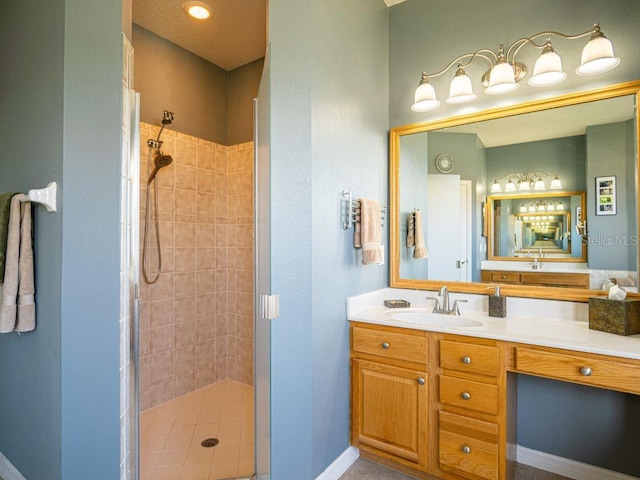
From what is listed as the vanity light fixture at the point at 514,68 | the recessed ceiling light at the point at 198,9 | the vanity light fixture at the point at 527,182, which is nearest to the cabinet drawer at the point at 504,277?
the vanity light fixture at the point at 527,182

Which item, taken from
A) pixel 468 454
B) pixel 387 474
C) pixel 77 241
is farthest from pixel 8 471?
pixel 468 454

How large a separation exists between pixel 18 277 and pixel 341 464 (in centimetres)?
185

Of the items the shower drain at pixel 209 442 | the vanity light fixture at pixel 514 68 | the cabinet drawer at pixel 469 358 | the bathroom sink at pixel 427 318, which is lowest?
the shower drain at pixel 209 442

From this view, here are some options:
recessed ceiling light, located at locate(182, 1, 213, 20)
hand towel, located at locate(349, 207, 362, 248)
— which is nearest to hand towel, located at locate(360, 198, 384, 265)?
hand towel, located at locate(349, 207, 362, 248)

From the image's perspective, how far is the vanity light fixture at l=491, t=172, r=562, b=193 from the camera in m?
2.04

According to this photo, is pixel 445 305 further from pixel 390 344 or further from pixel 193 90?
pixel 193 90

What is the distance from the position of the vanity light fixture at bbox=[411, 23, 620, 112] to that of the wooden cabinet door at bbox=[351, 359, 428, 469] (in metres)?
1.67

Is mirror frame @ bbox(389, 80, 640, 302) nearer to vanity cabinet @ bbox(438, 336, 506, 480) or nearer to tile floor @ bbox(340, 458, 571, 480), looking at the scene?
vanity cabinet @ bbox(438, 336, 506, 480)

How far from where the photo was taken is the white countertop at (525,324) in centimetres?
150

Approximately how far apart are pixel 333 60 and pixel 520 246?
62.9 inches

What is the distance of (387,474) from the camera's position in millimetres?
1947

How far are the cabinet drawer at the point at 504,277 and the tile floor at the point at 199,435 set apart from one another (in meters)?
1.87

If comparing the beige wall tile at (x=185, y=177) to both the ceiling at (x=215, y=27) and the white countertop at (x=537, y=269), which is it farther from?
the white countertop at (x=537, y=269)

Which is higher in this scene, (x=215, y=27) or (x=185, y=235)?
(x=215, y=27)
